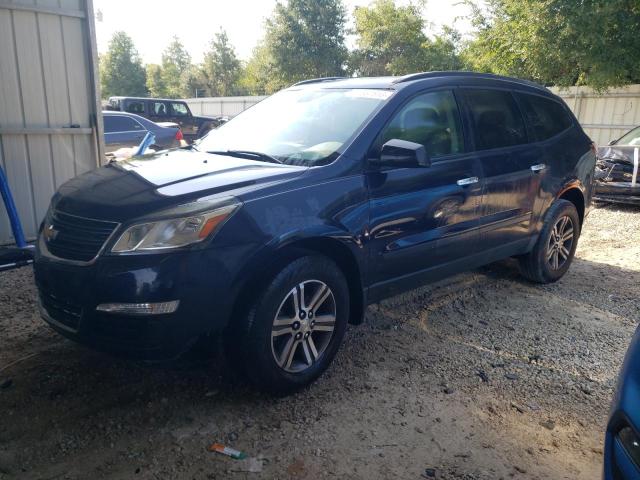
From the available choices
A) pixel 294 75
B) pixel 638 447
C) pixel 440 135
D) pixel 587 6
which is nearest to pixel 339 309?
pixel 440 135

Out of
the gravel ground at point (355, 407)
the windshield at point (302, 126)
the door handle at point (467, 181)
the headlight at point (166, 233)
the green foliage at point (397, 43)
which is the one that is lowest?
the gravel ground at point (355, 407)

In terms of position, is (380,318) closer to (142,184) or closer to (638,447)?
(142,184)

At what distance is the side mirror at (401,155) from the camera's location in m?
3.27

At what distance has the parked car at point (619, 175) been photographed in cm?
884

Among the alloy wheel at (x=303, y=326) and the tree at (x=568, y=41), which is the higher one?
the tree at (x=568, y=41)

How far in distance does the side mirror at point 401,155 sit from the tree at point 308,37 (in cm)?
2933

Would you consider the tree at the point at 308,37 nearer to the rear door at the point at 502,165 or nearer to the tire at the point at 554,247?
the tire at the point at 554,247

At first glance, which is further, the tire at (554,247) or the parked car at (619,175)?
the parked car at (619,175)

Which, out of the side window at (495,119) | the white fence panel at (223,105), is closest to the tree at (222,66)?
the white fence panel at (223,105)

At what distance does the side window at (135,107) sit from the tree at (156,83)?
130 ft

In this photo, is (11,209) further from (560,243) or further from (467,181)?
(560,243)

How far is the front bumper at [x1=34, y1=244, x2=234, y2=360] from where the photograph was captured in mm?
2580

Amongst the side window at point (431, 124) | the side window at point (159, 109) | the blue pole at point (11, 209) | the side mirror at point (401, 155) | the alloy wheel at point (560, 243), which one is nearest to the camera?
the side mirror at point (401, 155)

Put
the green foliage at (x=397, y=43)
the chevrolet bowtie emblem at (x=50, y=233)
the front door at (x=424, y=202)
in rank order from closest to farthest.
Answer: the chevrolet bowtie emblem at (x=50, y=233)
the front door at (x=424, y=202)
the green foliage at (x=397, y=43)
